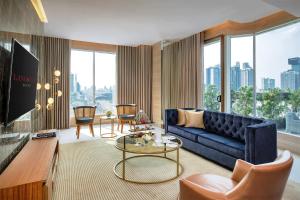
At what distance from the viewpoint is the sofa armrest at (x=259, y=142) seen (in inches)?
106

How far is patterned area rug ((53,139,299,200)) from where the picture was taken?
2.40 m

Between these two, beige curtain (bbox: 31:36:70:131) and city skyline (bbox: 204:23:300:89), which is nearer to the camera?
city skyline (bbox: 204:23:300:89)

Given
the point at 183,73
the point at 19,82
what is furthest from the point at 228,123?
the point at 19,82

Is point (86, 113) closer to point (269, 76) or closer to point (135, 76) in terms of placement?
point (135, 76)

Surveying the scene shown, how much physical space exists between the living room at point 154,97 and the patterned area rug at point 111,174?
2cm

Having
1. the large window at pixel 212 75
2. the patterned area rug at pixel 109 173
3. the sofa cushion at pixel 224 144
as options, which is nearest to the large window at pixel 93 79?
the patterned area rug at pixel 109 173

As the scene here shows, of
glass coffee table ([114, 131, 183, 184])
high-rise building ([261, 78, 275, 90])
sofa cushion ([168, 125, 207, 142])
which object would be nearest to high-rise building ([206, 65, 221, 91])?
high-rise building ([261, 78, 275, 90])

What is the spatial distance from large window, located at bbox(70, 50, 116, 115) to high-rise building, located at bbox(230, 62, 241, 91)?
4189mm

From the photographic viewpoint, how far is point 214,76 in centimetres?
550

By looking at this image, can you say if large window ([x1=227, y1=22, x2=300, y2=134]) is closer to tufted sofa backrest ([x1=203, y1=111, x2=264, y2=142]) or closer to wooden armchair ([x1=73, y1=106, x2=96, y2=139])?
tufted sofa backrest ([x1=203, y1=111, x2=264, y2=142])

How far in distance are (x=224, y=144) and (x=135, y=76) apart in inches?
197

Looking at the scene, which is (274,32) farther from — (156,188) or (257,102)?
(156,188)

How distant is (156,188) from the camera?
2.55 meters

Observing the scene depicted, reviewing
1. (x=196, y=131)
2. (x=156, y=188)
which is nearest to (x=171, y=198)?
(x=156, y=188)
